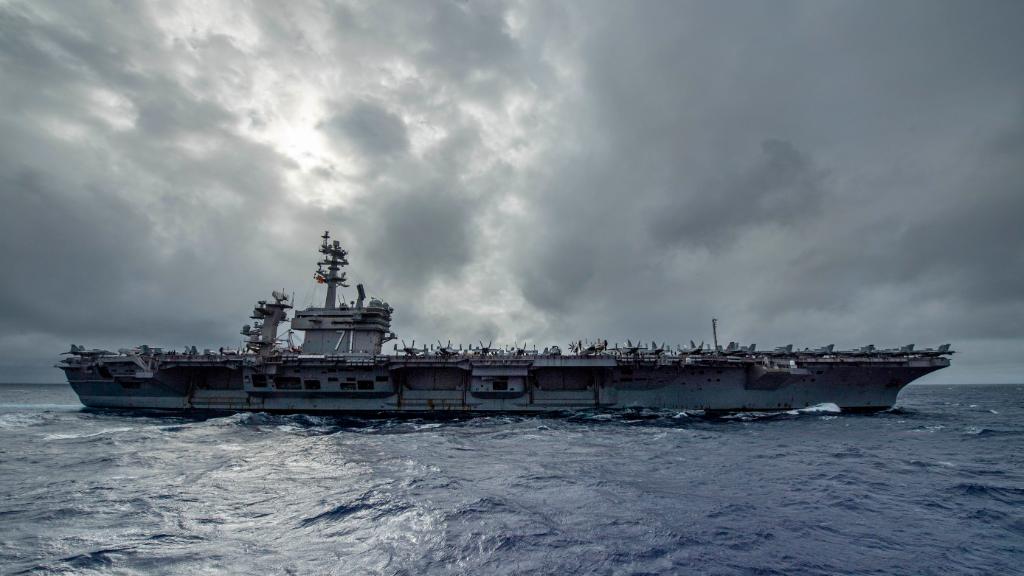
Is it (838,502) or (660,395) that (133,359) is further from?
(838,502)

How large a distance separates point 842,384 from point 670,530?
71.7ft

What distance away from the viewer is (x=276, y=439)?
17.2m

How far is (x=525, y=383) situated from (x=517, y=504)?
15.9 meters

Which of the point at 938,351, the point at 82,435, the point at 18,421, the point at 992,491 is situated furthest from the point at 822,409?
the point at 18,421

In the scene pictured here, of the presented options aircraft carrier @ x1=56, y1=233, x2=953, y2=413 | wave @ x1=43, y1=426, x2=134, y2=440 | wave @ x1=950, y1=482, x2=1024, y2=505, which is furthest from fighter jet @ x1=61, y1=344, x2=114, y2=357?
wave @ x1=950, y1=482, x2=1024, y2=505

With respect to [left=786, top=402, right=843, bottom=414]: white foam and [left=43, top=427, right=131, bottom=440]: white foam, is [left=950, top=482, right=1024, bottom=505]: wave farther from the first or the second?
[left=43, top=427, right=131, bottom=440]: white foam

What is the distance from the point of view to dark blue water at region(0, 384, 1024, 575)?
245 inches

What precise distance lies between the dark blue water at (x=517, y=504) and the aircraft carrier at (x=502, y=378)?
6.26m

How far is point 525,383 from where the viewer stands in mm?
24484

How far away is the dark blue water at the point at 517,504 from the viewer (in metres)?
6.21

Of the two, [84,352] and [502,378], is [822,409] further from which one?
[84,352]

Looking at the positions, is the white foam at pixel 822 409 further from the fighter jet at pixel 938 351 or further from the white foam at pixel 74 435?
the white foam at pixel 74 435

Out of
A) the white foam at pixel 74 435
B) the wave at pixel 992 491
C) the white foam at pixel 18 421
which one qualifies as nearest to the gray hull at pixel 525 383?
the white foam at pixel 18 421

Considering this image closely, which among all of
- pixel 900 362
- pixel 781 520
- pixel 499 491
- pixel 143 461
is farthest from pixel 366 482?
pixel 900 362
